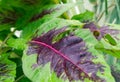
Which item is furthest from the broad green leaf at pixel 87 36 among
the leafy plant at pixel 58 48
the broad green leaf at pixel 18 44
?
the broad green leaf at pixel 18 44

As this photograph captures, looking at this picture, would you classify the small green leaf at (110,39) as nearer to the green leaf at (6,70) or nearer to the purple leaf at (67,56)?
the purple leaf at (67,56)

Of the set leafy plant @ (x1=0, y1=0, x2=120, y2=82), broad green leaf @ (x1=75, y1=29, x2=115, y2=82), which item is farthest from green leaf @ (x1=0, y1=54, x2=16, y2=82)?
broad green leaf @ (x1=75, y1=29, x2=115, y2=82)

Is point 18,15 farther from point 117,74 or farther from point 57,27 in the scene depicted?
point 117,74

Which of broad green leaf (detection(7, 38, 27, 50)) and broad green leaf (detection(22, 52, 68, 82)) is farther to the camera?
broad green leaf (detection(7, 38, 27, 50))

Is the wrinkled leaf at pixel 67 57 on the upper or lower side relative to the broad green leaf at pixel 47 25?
lower

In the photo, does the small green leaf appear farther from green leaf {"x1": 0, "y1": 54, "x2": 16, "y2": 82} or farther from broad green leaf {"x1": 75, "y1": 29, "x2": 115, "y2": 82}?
green leaf {"x1": 0, "y1": 54, "x2": 16, "y2": 82}
